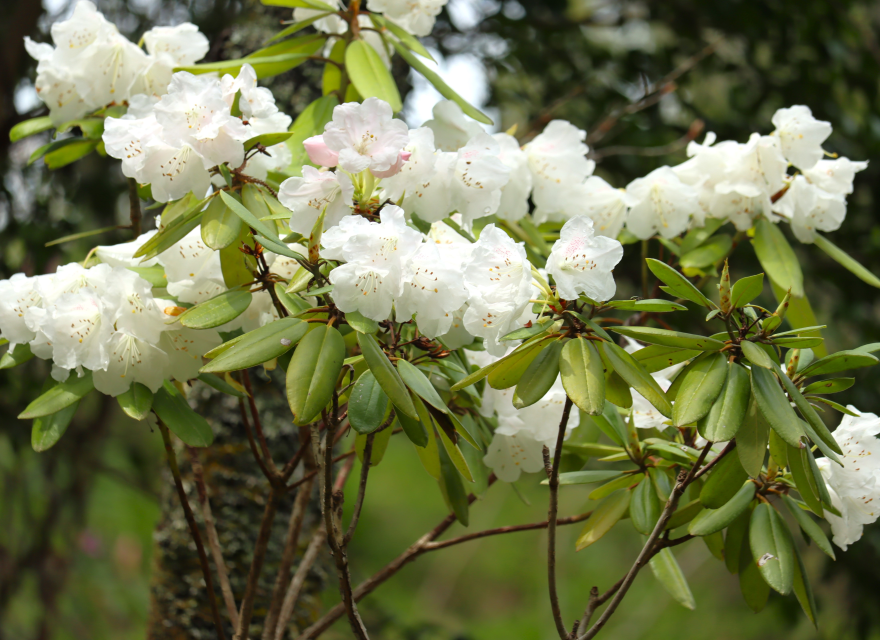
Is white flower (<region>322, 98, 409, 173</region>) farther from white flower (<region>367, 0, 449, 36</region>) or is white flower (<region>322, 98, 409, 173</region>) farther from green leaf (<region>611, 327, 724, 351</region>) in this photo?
white flower (<region>367, 0, 449, 36</region>)

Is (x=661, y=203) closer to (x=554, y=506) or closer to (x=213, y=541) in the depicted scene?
(x=554, y=506)

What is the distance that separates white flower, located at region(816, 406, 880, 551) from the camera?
68 centimetres

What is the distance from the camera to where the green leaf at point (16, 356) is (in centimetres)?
74

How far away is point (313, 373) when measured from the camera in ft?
1.89

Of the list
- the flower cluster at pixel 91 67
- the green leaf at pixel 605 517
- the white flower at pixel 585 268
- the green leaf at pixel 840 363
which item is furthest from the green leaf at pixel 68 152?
the green leaf at pixel 840 363

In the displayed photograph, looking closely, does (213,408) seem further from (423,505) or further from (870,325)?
(423,505)

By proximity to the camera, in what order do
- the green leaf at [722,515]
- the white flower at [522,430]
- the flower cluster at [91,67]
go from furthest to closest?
the flower cluster at [91,67] → the white flower at [522,430] → the green leaf at [722,515]

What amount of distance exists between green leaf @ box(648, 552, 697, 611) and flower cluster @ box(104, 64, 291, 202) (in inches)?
24.9

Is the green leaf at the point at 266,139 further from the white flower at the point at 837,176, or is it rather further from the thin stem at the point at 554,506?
the white flower at the point at 837,176

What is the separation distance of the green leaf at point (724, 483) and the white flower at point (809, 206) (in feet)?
1.42

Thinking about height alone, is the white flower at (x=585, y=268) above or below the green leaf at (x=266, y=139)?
below

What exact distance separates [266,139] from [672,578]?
0.66m

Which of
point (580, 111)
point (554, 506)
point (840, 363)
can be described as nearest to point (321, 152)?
point (554, 506)

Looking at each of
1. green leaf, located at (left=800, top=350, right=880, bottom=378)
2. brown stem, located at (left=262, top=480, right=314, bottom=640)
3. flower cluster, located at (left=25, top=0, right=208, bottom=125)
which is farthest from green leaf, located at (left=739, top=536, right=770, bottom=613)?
flower cluster, located at (left=25, top=0, right=208, bottom=125)
